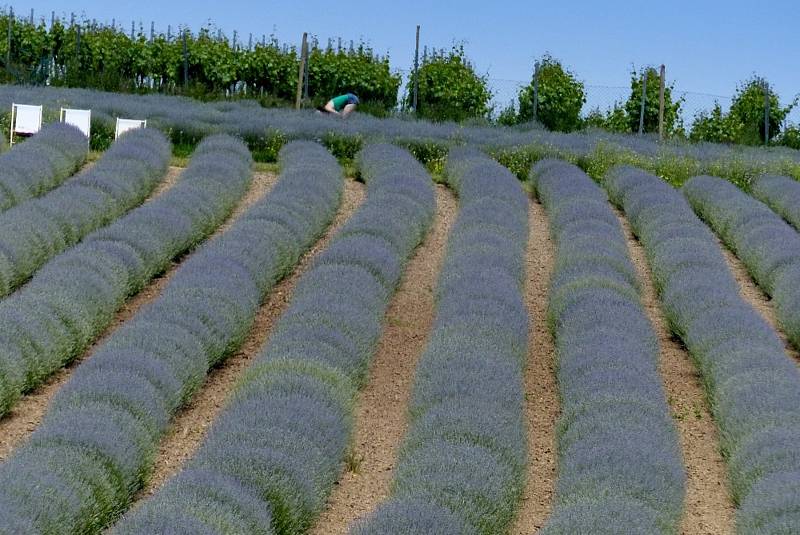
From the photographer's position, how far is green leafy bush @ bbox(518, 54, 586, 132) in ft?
89.7

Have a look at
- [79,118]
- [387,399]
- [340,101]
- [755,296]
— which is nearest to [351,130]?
[79,118]

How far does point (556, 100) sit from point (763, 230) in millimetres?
14524

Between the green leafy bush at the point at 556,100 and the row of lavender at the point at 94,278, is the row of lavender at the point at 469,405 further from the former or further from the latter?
the green leafy bush at the point at 556,100

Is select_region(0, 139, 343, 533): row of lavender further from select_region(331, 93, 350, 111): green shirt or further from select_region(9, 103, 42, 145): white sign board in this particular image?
select_region(331, 93, 350, 111): green shirt

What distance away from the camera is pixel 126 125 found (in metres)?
17.8

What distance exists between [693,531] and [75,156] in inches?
386

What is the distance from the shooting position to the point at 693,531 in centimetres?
730

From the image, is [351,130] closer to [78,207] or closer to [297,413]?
[78,207]

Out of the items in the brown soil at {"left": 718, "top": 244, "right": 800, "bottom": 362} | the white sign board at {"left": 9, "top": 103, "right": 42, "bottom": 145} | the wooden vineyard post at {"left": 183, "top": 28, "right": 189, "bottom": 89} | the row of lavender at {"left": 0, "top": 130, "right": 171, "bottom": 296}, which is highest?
the wooden vineyard post at {"left": 183, "top": 28, "right": 189, "bottom": 89}

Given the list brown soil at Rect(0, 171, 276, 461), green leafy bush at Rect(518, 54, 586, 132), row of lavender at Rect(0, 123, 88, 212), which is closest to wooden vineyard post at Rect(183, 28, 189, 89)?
green leafy bush at Rect(518, 54, 586, 132)

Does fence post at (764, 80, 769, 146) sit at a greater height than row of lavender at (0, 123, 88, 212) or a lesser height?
greater

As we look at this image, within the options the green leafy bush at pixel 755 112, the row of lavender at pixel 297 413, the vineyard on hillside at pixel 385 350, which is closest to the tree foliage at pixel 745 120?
the green leafy bush at pixel 755 112

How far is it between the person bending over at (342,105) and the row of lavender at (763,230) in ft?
20.9

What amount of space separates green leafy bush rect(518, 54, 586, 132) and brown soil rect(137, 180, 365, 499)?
49.7ft
